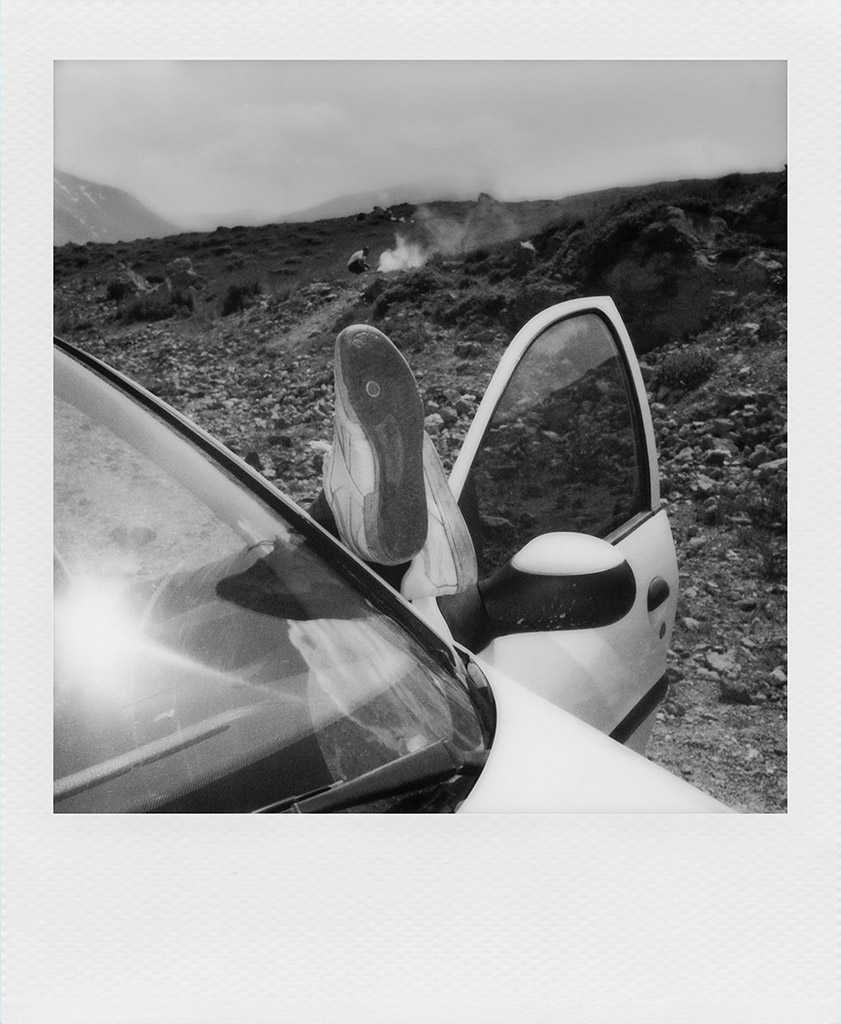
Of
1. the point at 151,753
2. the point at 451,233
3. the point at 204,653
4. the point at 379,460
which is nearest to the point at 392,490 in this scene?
the point at 379,460

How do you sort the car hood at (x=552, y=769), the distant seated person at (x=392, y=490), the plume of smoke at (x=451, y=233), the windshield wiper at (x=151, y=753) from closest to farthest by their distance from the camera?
the windshield wiper at (x=151, y=753) → the car hood at (x=552, y=769) → the distant seated person at (x=392, y=490) → the plume of smoke at (x=451, y=233)

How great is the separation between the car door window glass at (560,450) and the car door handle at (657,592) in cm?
11

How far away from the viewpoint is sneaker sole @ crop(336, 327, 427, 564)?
1.27 m

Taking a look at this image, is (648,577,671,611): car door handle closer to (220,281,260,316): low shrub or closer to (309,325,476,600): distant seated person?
(309,325,476,600): distant seated person

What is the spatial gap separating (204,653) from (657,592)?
2.42 ft

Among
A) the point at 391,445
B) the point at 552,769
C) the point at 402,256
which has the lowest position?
the point at 552,769

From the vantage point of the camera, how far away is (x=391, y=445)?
4.24ft

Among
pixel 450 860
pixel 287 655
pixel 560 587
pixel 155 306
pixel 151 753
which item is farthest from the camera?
pixel 155 306

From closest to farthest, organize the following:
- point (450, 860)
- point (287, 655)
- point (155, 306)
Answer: point (287, 655) → point (450, 860) → point (155, 306)

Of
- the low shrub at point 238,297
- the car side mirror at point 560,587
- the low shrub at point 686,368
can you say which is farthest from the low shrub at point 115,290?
the low shrub at point 686,368

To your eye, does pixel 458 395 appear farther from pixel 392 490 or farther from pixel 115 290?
pixel 115 290

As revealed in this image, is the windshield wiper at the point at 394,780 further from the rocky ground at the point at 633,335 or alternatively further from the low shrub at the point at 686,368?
the low shrub at the point at 686,368

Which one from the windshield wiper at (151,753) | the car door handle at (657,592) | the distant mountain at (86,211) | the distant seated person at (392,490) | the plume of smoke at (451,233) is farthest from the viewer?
the plume of smoke at (451,233)

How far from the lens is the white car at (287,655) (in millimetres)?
906
